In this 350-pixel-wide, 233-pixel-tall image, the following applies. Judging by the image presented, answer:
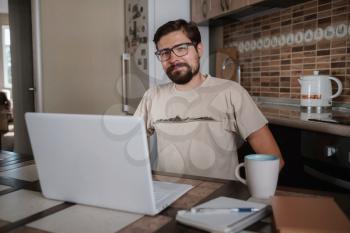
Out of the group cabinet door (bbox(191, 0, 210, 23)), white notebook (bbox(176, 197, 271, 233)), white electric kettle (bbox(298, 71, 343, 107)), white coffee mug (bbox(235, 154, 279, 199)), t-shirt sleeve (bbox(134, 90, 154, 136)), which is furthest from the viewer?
cabinet door (bbox(191, 0, 210, 23))

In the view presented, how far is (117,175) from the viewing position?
850mm

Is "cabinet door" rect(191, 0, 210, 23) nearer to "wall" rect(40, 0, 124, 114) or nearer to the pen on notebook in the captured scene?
"wall" rect(40, 0, 124, 114)

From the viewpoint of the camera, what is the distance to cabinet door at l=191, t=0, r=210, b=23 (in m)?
2.83

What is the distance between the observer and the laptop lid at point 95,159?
80cm

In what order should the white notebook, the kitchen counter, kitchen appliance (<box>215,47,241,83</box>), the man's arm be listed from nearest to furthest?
the white notebook < the man's arm < the kitchen counter < kitchen appliance (<box>215,47,241,83</box>)

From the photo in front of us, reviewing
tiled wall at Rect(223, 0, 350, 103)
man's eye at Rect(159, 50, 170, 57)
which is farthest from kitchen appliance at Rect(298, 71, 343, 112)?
man's eye at Rect(159, 50, 170, 57)

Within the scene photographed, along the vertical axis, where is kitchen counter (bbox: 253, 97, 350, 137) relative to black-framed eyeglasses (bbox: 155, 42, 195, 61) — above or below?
below

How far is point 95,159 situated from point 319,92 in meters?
1.47

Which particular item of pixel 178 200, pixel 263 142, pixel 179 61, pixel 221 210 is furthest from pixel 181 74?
pixel 221 210

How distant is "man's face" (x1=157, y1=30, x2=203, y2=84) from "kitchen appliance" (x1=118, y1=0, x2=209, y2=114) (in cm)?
122

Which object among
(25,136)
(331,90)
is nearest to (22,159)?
(331,90)

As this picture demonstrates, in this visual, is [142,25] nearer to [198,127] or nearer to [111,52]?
[111,52]

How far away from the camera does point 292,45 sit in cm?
243

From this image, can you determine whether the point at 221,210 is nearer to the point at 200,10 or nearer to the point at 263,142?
the point at 263,142
